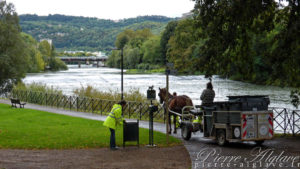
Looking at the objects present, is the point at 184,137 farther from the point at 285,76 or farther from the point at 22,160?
the point at 22,160

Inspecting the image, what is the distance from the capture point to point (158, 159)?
12.8 meters

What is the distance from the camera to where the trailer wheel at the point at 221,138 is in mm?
14502

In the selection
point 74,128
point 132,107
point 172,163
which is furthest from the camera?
point 132,107

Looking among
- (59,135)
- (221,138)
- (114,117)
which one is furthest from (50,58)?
(221,138)

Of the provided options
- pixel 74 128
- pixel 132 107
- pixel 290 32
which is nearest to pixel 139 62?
pixel 132 107

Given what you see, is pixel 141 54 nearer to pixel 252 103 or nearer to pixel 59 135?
pixel 59 135

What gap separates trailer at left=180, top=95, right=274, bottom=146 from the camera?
44.7ft

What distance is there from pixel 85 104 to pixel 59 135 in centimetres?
1567

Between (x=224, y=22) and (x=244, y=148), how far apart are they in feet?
14.8

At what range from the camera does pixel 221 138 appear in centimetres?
1466

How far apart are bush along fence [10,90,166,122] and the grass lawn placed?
492cm

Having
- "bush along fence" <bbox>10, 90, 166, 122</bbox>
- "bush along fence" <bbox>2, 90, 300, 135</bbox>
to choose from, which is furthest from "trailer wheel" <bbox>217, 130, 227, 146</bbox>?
"bush along fence" <bbox>10, 90, 166, 122</bbox>

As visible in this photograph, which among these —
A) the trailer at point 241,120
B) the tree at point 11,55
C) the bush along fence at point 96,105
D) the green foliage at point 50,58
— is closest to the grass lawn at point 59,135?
the trailer at point 241,120

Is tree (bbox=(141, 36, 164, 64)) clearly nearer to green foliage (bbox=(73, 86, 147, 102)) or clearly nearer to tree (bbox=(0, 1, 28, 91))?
tree (bbox=(0, 1, 28, 91))
